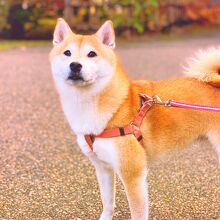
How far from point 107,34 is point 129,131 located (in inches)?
27.8

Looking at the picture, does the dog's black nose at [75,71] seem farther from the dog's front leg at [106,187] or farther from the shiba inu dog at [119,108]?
the dog's front leg at [106,187]

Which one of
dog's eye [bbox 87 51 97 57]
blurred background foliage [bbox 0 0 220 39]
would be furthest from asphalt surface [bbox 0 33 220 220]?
Answer: blurred background foliage [bbox 0 0 220 39]

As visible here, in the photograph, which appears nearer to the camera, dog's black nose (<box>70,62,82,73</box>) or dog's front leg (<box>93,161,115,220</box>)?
dog's black nose (<box>70,62,82,73</box>)

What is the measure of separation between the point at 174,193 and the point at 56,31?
5.39 feet

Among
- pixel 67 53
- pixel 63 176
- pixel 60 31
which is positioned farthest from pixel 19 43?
pixel 67 53

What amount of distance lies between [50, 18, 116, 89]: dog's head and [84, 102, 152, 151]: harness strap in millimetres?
301

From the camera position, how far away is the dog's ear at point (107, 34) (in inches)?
141

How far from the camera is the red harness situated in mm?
3334

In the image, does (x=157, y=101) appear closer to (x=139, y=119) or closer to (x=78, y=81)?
(x=139, y=119)

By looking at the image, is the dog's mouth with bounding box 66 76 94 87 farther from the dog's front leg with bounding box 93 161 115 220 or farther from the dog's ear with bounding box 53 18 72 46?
the dog's front leg with bounding box 93 161 115 220

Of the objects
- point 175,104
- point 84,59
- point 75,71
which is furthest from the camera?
point 175,104

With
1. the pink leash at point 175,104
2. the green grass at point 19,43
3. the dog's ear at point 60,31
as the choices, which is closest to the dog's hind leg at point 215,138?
the pink leash at point 175,104

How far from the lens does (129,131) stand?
335 centimetres

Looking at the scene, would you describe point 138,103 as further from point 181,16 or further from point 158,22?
point 181,16
